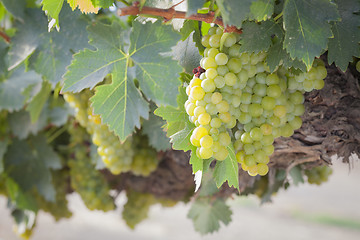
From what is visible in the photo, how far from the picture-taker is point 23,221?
1.11m

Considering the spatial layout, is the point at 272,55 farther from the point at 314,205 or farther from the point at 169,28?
the point at 314,205

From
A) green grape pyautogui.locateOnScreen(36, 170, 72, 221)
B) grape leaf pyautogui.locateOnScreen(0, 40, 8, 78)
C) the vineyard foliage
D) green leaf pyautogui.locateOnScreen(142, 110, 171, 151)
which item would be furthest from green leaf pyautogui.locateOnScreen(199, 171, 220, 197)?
green grape pyautogui.locateOnScreen(36, 170, 72, 221)

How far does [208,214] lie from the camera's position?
90 cm

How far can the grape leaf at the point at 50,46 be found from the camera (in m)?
0.62

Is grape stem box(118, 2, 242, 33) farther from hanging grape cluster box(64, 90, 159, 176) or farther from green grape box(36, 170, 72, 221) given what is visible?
green grape box(36, 170, 72, 221)

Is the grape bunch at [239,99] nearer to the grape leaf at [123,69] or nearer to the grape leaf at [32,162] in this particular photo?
the grape leaf at [123,69]

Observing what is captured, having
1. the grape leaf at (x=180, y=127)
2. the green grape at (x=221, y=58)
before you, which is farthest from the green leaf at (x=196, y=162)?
the green grape at (x=221, y=58)

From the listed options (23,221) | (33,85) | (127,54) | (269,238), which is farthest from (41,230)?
(127,54)

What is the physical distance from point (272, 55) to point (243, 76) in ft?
0.13

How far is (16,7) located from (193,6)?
1.66 ft

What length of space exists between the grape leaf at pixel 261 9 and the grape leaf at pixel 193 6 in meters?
0.06

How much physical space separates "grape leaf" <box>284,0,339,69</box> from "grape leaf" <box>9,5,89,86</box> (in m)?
0.37

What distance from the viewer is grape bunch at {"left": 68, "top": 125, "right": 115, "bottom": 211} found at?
0.96 metres

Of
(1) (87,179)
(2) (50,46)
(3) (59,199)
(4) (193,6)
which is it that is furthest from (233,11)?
(3) (59,199)
